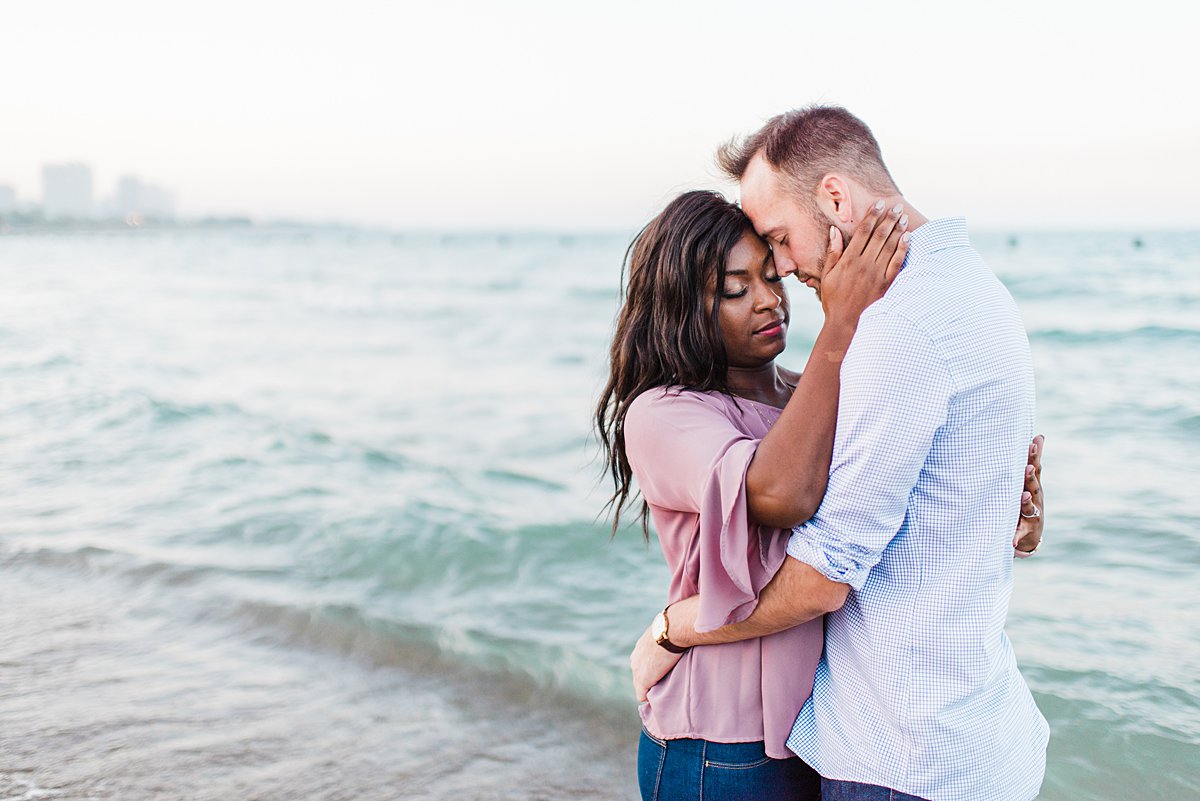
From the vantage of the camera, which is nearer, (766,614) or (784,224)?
(766,614)

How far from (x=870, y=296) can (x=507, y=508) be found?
6.40 m

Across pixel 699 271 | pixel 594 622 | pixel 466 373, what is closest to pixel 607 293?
pixel 466 373

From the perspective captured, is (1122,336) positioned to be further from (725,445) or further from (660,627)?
(725,445)

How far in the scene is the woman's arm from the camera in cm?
180

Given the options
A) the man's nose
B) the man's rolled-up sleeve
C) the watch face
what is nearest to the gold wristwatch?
the watch face

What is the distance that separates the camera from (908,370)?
1.66 m

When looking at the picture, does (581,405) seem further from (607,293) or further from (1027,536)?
(607,293)

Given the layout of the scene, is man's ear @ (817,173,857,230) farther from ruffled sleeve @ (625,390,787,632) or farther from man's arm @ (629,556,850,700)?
man's arm @ (629,556,850,700)

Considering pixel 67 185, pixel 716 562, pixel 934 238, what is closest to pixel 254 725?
pixel 716 562

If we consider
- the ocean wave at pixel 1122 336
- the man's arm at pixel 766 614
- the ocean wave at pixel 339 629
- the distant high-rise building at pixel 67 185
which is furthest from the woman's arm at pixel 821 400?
the distant high-rise building at pixel 67 185

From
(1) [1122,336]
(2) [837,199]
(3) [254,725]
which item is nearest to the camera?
(2) [837,199]

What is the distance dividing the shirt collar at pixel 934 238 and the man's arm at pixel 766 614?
24.1 inches

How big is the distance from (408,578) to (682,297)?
4748mm

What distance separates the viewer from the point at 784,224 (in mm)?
2133
